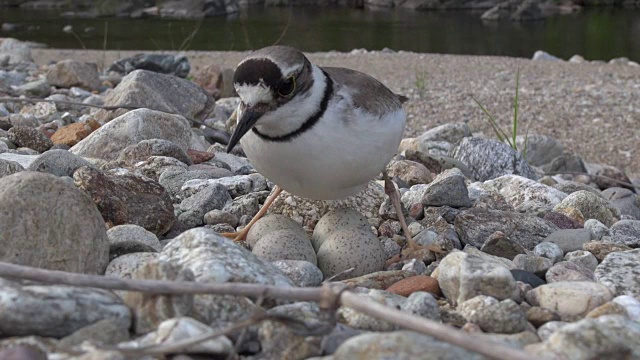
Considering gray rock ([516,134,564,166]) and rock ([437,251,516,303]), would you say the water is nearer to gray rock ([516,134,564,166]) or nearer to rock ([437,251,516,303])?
gray rock ([516,134,564,166])

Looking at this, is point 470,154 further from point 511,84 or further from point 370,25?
point 370,25

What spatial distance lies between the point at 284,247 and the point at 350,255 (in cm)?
26

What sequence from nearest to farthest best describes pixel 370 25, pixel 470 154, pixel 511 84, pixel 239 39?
1. pixel 470 154
2. pixel 511 84
3. pixel 239 39
4. pixel 370 25

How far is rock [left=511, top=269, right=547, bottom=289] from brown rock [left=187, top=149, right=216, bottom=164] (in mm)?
2391

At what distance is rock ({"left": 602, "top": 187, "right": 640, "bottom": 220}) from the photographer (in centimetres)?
560

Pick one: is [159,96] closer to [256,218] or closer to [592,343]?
[256,218]

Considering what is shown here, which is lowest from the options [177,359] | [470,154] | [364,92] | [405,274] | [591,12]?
[591,12]

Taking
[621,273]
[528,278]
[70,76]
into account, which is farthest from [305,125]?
[70,76]

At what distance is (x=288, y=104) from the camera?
3113 millimetres

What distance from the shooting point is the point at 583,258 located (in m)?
3.47

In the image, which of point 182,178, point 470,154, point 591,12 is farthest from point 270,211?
point 591,12

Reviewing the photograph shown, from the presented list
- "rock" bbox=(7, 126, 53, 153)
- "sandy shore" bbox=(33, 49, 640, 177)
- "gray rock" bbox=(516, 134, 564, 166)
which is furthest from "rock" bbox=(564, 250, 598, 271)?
"sandy shore" bbox=(33, 49, 640, 177)

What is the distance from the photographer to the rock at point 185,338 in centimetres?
198

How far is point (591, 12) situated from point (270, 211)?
105 feet
